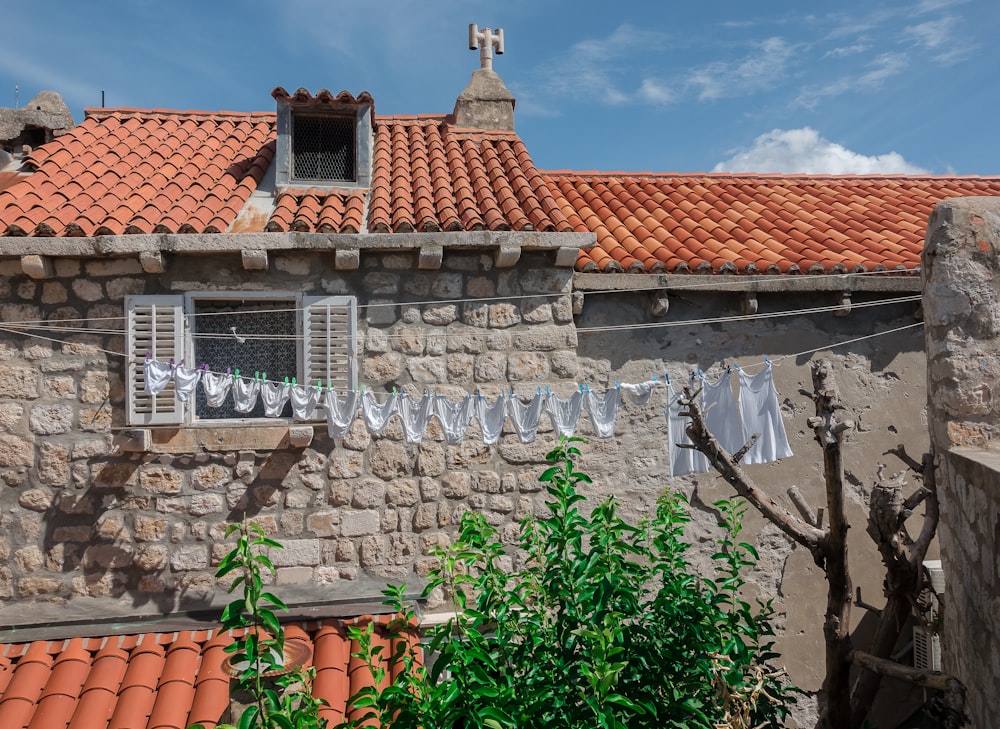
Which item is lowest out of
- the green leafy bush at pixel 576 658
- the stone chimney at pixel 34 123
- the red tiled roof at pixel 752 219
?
the green leafy bush at pixel 576 658

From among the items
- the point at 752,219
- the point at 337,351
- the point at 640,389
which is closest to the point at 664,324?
the point at 640,389

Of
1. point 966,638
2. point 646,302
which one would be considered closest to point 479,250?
point 646,302

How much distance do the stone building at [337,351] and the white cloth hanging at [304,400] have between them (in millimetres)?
188

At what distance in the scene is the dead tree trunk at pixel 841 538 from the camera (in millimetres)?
3451

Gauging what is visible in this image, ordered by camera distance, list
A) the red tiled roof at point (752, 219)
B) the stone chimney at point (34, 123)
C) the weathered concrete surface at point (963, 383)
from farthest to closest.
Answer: the stone chimney at point (34, 123) < the red tiled roof at point (752, 219) < the weathered concrete surface at point (963, 383)

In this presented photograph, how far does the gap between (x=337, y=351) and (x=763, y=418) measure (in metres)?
3.12

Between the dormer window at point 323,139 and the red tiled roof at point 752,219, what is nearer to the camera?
the red tiled roof at point 752,219

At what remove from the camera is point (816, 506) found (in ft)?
20.3

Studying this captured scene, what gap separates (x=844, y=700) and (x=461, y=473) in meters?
2.83

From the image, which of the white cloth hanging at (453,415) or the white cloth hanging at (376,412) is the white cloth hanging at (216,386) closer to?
the white cloth hanging at (376,412)

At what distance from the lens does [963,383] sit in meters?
2.96

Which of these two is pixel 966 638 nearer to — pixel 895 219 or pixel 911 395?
pixel 911 395

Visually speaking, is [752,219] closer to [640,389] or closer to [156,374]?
[640,389]

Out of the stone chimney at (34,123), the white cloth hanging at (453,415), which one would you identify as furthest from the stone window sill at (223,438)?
the stone chimney at (34,123)
